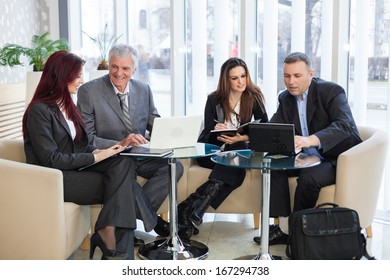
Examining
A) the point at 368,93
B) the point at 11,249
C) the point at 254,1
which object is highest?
the point at 254,1

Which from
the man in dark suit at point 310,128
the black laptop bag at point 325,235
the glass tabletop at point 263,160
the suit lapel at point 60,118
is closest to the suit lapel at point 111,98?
the suit lapel at point 60,118

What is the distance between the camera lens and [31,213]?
3.38 metres

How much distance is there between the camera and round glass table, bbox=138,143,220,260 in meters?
3.77

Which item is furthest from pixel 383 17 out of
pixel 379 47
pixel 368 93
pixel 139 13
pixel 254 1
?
pixel 139 13

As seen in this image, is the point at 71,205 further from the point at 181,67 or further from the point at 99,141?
the point at 181,67

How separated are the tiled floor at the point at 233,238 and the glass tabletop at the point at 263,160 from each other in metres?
0.71

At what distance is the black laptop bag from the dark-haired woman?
2.83 feet

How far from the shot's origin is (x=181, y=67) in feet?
20.5

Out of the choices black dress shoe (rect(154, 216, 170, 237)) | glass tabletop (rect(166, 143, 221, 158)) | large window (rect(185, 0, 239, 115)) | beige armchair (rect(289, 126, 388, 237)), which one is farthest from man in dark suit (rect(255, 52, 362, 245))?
large window (rect(185, 0, 239, 115))

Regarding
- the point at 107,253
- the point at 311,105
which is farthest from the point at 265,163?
the point at 107,253

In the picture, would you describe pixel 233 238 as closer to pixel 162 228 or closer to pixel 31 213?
pixel 162 228

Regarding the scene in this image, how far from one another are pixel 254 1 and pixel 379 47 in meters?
→ 1.38

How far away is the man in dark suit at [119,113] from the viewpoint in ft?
13.6

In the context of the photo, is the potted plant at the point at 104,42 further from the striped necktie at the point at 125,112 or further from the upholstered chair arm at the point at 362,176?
the upholstered chair arm at the point at 362,176
